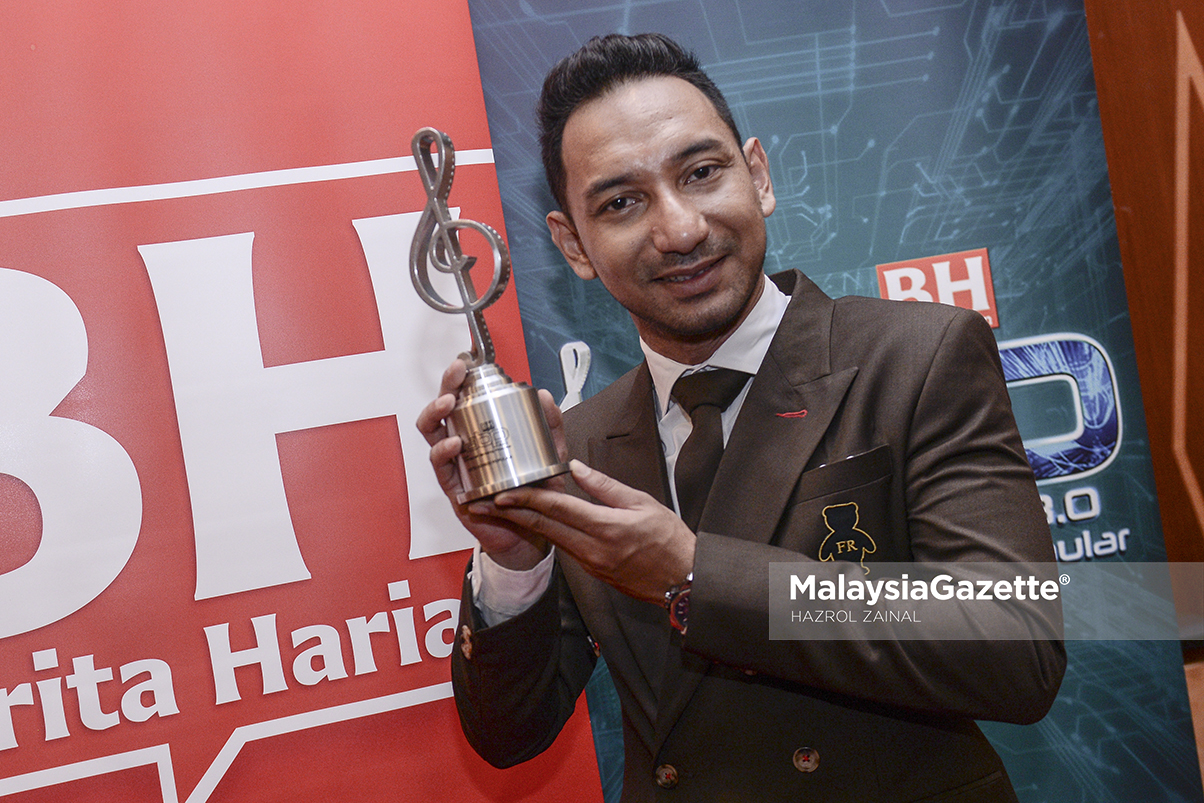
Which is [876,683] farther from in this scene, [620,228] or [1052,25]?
[1052,25]

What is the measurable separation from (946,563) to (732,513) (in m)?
0.34

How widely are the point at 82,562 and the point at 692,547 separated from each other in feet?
4.89

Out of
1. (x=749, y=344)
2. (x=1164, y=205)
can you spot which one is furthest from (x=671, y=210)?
(x=1164, y=205)

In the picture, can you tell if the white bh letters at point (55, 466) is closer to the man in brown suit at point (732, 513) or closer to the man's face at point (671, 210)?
the man in brown suit at point (732, 513)

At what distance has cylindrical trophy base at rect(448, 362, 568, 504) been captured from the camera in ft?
3.95

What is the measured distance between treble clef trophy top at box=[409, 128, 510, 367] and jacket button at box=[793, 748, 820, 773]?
812 mm

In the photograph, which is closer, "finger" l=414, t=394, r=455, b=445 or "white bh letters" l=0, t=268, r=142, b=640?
"finger" l=414, t=394, r=455, b=445

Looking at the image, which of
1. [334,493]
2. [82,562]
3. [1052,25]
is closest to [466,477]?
[334,493]

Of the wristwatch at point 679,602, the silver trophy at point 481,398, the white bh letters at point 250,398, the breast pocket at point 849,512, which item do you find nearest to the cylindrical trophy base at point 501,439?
the silver trophy at point 481,398

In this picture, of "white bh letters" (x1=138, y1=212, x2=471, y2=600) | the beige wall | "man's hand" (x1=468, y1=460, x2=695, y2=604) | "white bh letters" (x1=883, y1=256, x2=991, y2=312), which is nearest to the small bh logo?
"white bh letters" (x1=883, y1=256, x2=991, y2=312)

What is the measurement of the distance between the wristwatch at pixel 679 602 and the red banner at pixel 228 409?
103cm

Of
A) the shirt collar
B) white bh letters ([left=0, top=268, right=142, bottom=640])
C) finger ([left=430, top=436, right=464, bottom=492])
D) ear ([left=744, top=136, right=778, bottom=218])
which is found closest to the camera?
finger ([left=430, top=436, right=464, bottom=492])

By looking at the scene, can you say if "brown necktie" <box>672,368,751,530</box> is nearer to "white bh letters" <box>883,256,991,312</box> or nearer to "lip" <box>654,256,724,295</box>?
"lip" <box>654,256,724,295</box>

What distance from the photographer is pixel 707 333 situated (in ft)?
5.24
